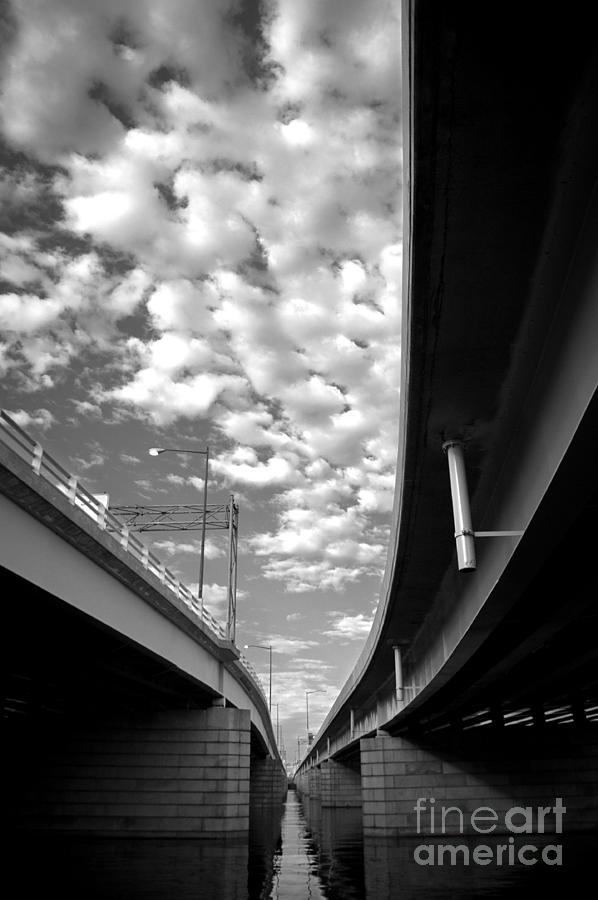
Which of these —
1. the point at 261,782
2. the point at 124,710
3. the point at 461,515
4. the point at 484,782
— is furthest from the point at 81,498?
the point at 261,782

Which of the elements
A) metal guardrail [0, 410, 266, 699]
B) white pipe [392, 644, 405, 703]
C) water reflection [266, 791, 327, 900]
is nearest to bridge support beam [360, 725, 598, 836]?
water reflection [266, 791, 327, 900]

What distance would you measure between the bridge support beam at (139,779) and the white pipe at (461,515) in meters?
22.2

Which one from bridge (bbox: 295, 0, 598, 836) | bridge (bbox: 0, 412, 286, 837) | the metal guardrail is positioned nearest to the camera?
bridge (bbox: 295, 0, 598, 836)

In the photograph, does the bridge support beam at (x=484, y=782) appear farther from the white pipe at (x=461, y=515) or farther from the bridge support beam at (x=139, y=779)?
the white pipe at (x=461, y=515)

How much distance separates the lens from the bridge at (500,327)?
508 centimetres

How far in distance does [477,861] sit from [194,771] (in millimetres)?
10995

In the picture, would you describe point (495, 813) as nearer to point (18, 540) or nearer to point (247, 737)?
point (247, 737)

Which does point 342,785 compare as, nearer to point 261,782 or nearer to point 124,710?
point 261,782

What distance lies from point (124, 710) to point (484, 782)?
1560 cm

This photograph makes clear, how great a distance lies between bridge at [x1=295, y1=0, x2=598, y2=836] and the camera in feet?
16.7

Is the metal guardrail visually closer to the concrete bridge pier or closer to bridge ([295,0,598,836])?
bridge ([295,0,598,836])

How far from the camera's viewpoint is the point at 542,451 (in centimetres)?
796

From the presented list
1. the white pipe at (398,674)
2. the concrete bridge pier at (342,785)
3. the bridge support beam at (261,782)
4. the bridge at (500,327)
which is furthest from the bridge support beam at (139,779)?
the bridge support beam at (261,782)

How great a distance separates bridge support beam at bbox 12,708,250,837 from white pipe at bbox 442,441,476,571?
874 inches
